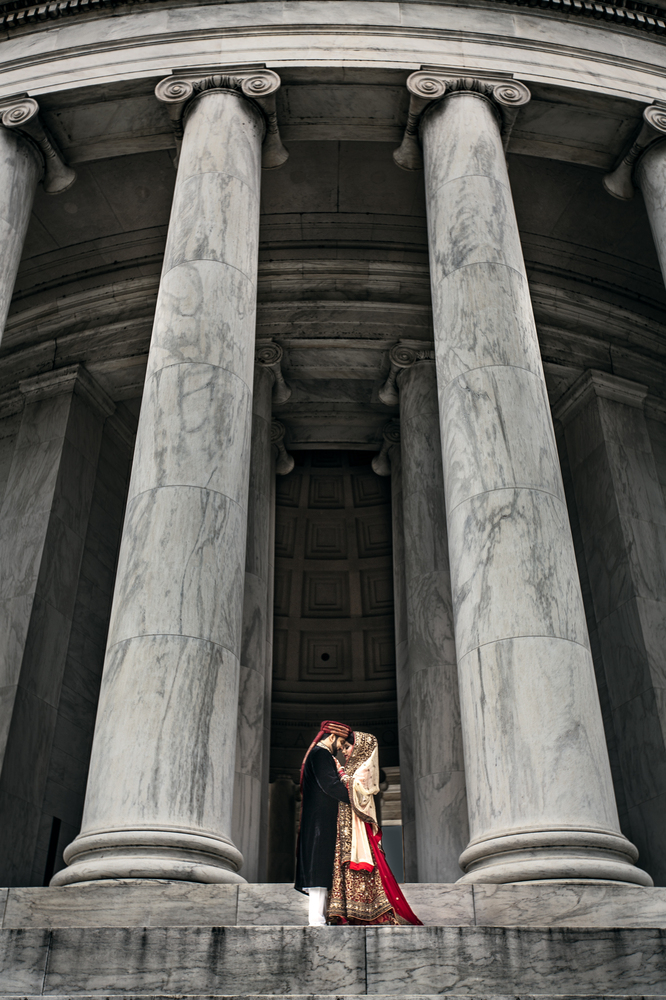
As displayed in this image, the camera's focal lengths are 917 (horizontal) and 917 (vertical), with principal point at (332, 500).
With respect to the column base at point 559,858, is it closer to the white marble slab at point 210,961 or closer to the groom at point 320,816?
the groom at point 320,816

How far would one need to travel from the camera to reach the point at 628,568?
39.2 meters

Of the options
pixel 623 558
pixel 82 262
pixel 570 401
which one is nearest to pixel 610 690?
pixel 623 558

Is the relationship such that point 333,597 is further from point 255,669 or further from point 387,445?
point 255,669

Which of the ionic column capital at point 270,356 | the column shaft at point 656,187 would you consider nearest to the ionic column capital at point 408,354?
the ionic column capital at point 270,356

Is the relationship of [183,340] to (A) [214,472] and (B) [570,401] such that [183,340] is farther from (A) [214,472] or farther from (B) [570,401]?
(B) [570,401]

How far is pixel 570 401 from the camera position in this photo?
4534cm

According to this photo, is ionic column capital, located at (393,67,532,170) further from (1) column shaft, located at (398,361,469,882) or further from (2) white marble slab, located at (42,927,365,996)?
(2) white marble slab, located at (42,927,365,996)

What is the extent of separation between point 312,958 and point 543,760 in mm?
A: 7116

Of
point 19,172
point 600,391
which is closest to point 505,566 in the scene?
point 19,172

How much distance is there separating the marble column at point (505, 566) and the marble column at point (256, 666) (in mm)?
14812

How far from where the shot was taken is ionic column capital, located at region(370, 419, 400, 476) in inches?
1948

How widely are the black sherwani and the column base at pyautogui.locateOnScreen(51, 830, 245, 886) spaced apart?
2085mm

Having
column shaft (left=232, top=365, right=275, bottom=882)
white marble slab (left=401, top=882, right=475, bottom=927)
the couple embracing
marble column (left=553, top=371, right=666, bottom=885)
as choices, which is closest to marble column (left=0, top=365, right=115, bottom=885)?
column shaft (left=232, top=365, right=275, bottom=882)

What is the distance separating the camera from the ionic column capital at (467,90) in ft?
104
